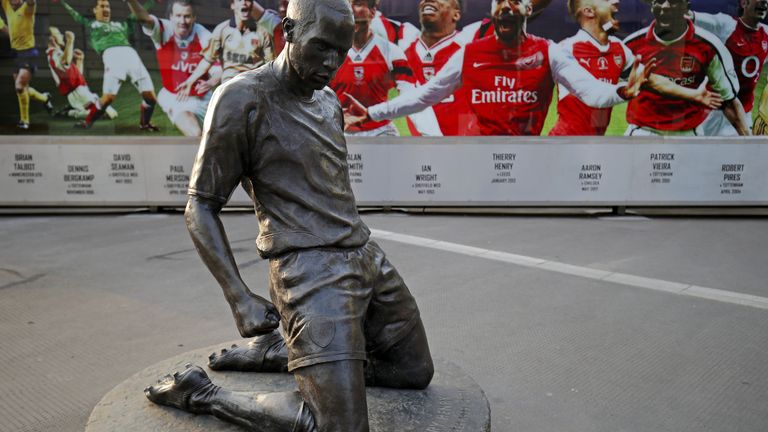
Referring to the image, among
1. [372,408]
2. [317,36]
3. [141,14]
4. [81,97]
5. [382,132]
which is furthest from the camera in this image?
[382,132]

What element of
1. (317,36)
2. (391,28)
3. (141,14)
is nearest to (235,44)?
(141,14)

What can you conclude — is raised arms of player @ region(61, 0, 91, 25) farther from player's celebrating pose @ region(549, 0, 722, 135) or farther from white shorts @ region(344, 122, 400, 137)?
player's celebrating pose @ region(549, 0, 722, 135)

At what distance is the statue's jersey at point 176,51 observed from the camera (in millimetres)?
8742

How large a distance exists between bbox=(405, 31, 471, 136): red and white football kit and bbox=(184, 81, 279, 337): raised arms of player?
6660 millimetres

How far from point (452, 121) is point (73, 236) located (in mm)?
5259

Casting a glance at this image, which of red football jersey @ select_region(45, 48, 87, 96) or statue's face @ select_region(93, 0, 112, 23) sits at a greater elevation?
statue's face @ select_region(93, 0, 112, 23)

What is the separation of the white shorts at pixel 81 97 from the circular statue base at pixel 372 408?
22.2 ft

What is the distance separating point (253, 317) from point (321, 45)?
1.06 m

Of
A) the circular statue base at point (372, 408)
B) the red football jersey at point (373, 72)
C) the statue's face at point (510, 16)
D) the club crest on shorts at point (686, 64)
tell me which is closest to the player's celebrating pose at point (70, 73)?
the red football jersey at point (373, 72)

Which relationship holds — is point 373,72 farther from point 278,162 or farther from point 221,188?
point 221,188

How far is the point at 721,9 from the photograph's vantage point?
8.62 m

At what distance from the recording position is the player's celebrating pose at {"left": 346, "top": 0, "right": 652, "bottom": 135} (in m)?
8.66

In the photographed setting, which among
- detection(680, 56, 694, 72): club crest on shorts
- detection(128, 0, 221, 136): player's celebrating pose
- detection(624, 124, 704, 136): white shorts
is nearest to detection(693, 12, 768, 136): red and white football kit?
detection(624, 124, 704, 136): white shorts

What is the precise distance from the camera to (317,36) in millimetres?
2303
